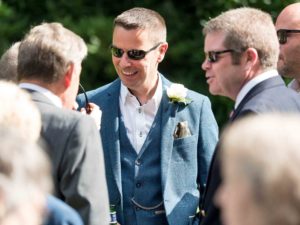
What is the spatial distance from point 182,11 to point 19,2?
188 cm

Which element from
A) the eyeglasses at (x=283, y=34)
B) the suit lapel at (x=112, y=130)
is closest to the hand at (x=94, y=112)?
the suit lapel at (x=112, y=130)

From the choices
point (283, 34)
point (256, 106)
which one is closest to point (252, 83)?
point (256, 106)

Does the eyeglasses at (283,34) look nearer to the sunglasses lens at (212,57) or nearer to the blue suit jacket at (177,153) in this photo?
the blue suit jacket at (177,153)

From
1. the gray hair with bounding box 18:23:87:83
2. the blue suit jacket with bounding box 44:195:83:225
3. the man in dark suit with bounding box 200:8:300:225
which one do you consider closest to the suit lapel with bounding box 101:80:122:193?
the man in dark suit with bounding box 200:8:300:225

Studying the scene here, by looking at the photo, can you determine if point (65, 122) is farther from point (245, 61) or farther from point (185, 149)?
point (185, 149)

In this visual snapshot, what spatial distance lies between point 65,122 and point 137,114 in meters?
1.44

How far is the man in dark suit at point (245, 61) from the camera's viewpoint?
4.90 metres

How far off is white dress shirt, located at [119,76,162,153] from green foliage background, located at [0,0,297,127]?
4238 millimetres

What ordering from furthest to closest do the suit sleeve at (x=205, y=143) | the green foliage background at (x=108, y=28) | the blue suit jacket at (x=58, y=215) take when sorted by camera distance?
1. the green foliage background at (x=108, y=28)
2. the suit sleeve at (x=205, y=143)
3. the blue suit jacket at (x=58, y=215)

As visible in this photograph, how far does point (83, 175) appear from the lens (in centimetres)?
455

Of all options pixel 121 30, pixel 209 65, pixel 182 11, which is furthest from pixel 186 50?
pixel 209 65

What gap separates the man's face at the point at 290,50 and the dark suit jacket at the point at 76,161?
2106 millimetres

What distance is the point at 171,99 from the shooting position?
600 centimetres

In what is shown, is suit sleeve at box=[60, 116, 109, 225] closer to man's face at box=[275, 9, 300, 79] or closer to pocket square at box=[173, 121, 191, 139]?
pocket square at box=[173, 121, 191, 139]
